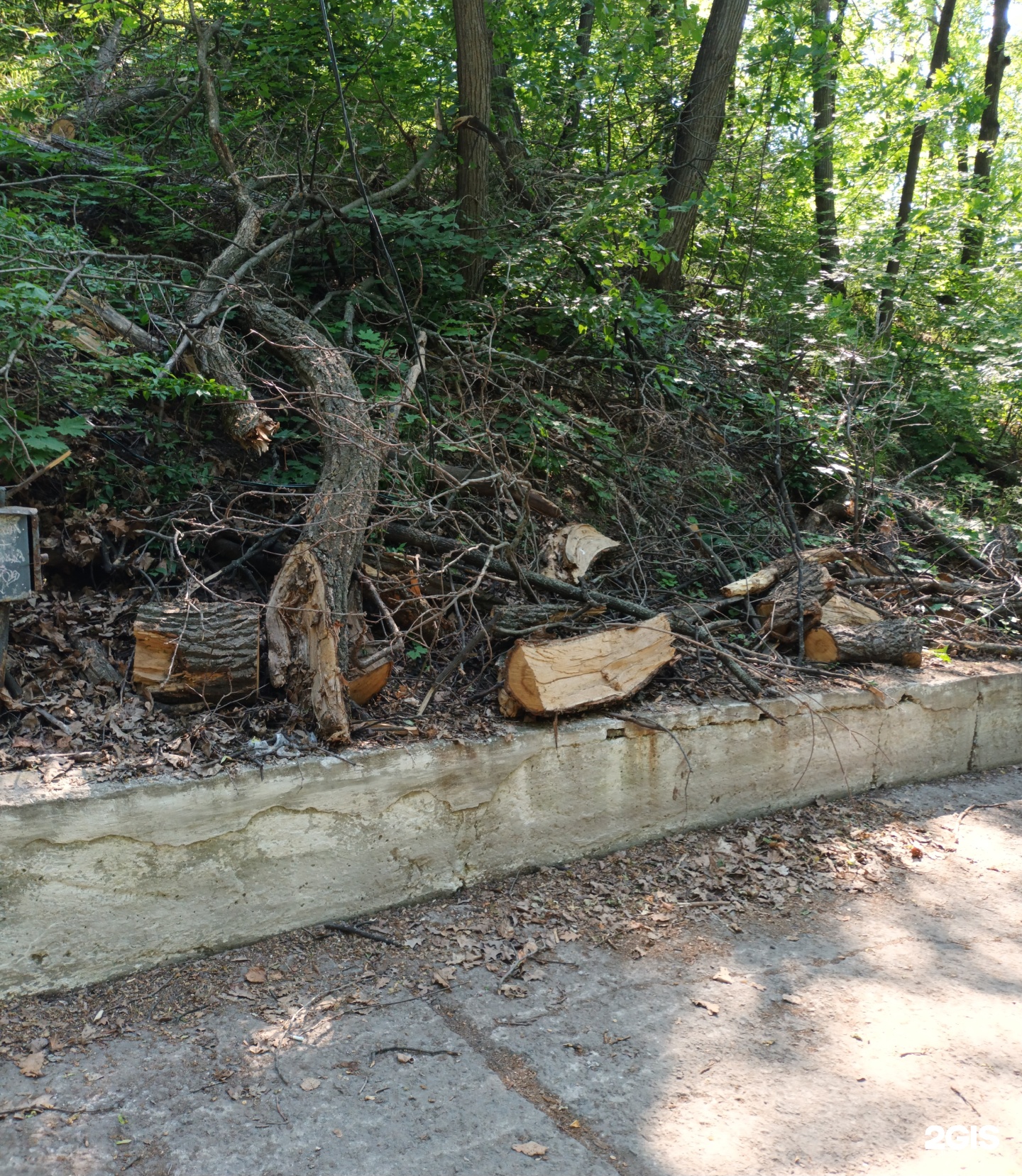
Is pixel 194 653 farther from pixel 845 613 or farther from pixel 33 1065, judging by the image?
pixel 845 613

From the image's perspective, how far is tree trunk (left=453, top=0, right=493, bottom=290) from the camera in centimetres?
598

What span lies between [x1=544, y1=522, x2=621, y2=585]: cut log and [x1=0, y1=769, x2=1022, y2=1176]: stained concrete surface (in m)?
1.93

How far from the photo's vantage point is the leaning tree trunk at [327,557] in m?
3.53

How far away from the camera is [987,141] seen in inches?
437

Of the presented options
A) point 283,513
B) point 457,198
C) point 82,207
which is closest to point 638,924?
point 283,513

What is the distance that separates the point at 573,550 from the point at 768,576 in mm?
1292

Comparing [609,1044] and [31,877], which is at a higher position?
[31,877]

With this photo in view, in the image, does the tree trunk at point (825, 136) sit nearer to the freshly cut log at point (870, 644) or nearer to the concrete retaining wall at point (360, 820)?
the freshly cut log at point (870, 644)

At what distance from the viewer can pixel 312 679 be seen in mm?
3518

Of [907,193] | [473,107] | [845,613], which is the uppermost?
[907,193]

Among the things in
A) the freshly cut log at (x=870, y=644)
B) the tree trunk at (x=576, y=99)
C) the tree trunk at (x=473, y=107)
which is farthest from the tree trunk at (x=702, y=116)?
the freshly cut log at (x=870, y=644)

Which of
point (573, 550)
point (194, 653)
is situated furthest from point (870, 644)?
point (194, 653)

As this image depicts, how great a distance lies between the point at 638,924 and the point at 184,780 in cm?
192

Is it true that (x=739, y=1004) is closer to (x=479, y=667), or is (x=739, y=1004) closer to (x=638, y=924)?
(x=638, y=924)
